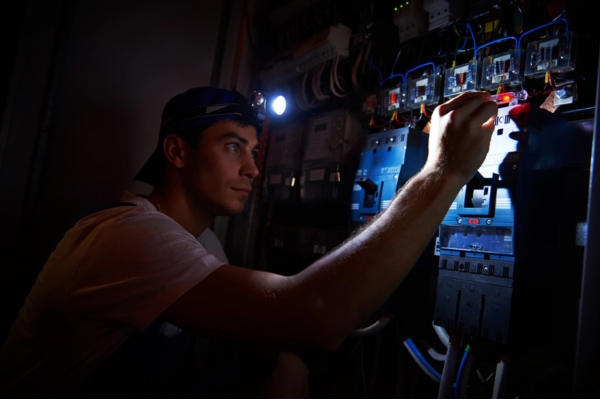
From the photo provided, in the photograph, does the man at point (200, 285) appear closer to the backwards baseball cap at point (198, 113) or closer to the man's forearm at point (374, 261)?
the man's forearm at point (374, 261)

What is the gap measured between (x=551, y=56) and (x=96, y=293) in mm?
1681

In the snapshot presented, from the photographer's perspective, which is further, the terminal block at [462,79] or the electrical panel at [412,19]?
the electrical panel at [412,19]

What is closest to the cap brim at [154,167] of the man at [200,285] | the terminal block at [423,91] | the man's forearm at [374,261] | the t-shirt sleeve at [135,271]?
the man at [200,285]

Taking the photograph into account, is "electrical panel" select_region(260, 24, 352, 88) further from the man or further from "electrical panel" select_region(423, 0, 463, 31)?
the man

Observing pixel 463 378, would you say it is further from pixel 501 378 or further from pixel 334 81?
pixel 334 81

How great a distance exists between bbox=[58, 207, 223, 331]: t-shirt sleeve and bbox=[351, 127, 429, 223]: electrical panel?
102 centimetres

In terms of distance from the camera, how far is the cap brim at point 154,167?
1.64 m

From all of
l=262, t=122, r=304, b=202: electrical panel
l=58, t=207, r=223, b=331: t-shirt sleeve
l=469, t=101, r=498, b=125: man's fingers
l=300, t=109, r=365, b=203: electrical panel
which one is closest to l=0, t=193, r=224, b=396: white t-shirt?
l=58, t=207, r=223, b=331: t-shirt sleeve

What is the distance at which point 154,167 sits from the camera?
66.4 inches

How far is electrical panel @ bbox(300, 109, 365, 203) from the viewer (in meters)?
2.12

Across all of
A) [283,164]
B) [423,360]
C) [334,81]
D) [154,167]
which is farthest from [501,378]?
[334,81]

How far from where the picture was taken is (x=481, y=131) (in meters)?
0.94

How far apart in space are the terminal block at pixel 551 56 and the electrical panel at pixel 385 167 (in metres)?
0.50

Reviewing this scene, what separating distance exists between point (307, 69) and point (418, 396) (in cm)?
202
